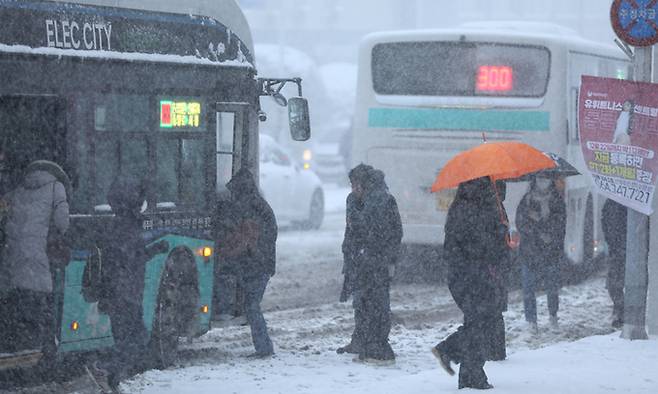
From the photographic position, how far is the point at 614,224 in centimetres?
1430

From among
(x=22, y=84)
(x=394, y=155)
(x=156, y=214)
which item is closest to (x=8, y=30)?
(x=22, y=84)

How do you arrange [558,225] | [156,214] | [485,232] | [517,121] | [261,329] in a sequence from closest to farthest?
[485,232] → [156,214] → [261,329] → [558,225] → [517,121]

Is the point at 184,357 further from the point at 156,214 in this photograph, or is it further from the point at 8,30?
the point at 8,30

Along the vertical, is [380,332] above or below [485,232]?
below

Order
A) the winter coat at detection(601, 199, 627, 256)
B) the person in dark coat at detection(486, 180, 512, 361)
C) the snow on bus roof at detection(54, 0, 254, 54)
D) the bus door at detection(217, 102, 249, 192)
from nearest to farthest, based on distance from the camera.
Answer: the person in dark coat at detection(486, 180, 512, 361)
the snow on bus roof at detection(54, 0, 254, 54)
the bus door at detection(217, 102, 249, 192)
the winter coat at detection(601, 199, 627, 256)

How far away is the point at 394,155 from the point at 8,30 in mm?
9194

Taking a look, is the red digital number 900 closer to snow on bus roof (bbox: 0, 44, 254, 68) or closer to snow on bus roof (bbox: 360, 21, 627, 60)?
snow on bus roof (bbox: 360, 21, 627, 60)

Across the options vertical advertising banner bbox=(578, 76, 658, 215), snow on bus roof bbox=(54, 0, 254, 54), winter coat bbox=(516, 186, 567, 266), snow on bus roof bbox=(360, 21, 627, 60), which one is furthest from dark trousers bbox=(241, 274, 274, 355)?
snow on bus roof bbox=(360, 21, 627, 60)

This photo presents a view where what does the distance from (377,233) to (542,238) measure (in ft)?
10.1

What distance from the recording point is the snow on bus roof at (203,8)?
11.2m

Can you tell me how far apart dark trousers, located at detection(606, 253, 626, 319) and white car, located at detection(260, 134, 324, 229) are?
11.3 meters

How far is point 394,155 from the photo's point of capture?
18719 millimetres

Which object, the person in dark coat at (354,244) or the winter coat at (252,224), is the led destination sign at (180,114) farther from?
the person in dark coat at (354,244)

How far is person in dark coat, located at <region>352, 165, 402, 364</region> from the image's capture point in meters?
11.9
